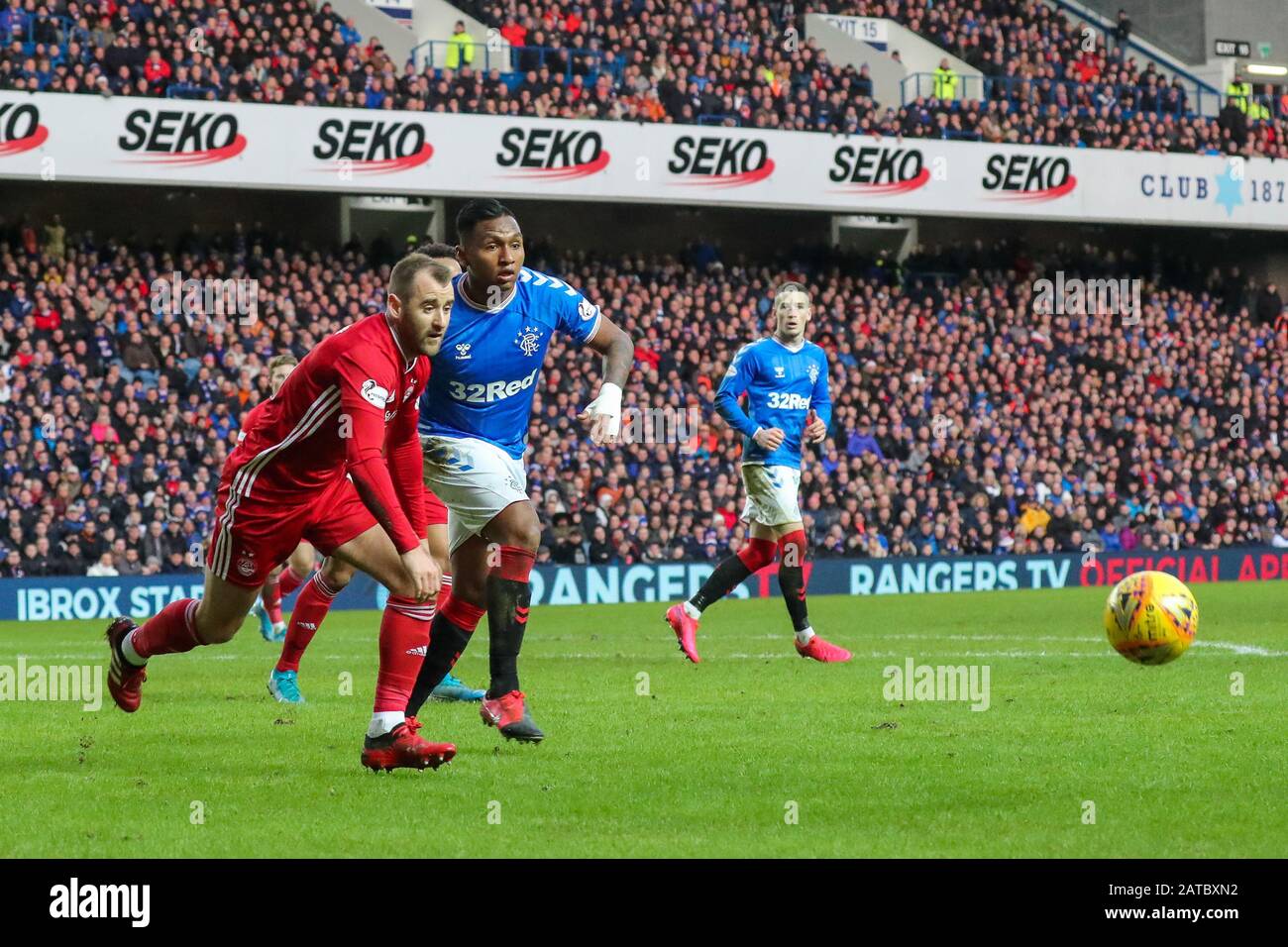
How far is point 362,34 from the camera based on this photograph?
107ft

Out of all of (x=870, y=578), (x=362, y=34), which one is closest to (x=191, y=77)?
(x=362, y=34)

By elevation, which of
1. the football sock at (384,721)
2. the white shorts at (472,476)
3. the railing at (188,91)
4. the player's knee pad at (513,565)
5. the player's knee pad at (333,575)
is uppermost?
the railing at (188,91)

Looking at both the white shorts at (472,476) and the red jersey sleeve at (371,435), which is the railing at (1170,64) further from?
the red jersey sleeve at (371,435)

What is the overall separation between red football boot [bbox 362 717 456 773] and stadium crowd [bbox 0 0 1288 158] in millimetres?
22546

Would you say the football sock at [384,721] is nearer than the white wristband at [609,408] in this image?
Yes

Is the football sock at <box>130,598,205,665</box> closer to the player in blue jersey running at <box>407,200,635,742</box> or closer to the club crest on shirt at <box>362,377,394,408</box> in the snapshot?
the player in blue jersey running at <box>407,200,635,742</box>

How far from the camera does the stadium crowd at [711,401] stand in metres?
24.6

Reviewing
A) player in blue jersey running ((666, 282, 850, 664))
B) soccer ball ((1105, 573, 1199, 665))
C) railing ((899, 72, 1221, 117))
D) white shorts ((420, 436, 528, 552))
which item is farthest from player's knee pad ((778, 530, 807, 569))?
railing ((899, 72, 1221, 117))

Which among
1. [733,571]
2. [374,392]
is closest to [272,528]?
[374,392]

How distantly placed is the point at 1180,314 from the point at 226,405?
19791mm

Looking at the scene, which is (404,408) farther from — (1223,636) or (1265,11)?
(1265,11)

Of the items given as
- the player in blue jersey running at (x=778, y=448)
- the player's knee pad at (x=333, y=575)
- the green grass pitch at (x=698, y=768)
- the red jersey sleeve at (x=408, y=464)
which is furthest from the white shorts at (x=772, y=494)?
the red jersey sleeve at (x=408, y=464)

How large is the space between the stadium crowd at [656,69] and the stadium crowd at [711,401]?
2720 millimetres
